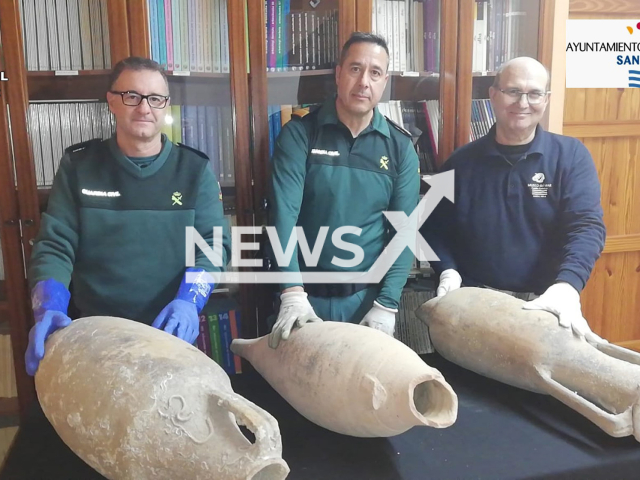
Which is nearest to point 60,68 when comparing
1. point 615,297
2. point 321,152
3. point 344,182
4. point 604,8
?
point 321,152

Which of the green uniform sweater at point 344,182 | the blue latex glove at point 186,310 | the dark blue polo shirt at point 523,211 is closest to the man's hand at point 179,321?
the blue latex glove at point 186,310

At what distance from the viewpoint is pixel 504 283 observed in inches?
71.5

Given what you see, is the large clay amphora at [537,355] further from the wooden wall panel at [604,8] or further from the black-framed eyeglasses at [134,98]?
the wooden wall panel at [604,8]

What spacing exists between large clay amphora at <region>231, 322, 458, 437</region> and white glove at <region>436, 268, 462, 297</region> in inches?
22.1

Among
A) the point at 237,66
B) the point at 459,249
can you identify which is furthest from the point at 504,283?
the point at 237,66

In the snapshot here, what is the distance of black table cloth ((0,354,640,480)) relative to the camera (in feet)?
3.48

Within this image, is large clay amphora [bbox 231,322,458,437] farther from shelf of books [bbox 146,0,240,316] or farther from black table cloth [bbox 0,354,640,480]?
shelf of books [bbox 146,0,240,316]

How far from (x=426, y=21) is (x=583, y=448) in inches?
67.7

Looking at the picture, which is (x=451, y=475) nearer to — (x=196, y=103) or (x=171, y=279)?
(x=171, y=279)

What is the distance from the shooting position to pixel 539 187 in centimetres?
178

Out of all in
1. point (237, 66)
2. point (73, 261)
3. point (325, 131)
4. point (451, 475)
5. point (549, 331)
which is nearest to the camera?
point (451, 475)

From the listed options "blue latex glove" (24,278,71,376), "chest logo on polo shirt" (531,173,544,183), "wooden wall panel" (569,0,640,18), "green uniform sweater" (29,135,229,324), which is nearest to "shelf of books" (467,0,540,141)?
"wooden wall panel" (569,0,640,18)

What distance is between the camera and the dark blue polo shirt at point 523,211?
176 cm

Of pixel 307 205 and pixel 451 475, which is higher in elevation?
pixel 307 205
